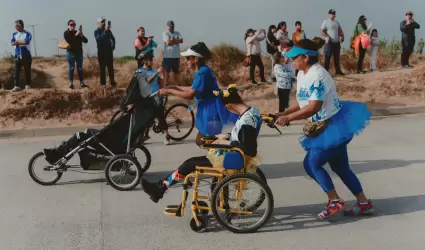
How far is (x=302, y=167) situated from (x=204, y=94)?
7.54 ft

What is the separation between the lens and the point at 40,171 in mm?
7582

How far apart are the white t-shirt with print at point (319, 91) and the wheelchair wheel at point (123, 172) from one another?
2.40m

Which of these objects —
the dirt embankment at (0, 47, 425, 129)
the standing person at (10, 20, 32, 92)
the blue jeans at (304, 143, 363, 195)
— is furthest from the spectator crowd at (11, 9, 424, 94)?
the blue jeans at (304, 143, 363, 195)

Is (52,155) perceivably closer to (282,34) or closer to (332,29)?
(282,34)

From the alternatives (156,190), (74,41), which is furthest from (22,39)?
(156,190)

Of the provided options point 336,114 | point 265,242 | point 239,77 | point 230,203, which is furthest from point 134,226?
point 239,77

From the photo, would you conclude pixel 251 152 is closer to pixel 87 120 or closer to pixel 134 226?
pixel 134 226

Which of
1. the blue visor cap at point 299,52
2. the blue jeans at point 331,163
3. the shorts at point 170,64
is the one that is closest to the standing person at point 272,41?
the shorts at point 170,64

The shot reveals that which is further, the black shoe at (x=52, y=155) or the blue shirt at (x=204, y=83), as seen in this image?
the black shoe at (x=52, y=155)

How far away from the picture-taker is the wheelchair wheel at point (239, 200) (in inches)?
214

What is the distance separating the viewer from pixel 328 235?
18.2 feet

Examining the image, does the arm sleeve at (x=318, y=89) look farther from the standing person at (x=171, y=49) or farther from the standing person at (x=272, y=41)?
the standing person at (x=272, y=41)

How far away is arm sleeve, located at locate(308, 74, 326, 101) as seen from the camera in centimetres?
550

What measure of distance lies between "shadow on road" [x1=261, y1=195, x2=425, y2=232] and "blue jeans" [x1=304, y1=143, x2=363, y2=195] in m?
0.35
